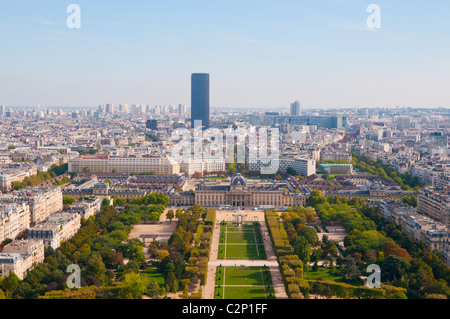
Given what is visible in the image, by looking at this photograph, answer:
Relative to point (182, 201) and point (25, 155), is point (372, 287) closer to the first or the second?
point (182, 201)

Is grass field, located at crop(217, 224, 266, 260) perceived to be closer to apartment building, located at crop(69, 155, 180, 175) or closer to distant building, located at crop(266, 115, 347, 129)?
apartment building, located at crop(69, 155, 180, 175)

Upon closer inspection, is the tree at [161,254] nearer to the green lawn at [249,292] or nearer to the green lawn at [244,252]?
the green lawn at [244,252]

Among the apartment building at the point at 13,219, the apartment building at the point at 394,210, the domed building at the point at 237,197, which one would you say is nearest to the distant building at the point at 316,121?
the domed building at the point at 237,197

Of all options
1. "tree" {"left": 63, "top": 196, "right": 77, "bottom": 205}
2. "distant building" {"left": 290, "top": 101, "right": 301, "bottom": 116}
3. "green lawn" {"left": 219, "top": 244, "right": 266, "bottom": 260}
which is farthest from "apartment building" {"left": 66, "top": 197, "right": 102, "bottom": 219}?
"distant building" {"left": 290, "top": 101, "right": 301, "bottom": 116}

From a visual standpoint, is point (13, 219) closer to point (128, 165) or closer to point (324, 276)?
point (324, 276)

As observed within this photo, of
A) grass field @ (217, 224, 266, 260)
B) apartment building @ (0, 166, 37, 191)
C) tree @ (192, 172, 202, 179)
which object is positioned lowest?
grass field @ (217, 224, 266, 260)

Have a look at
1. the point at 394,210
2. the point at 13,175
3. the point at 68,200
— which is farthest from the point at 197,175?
the point at 394,210
